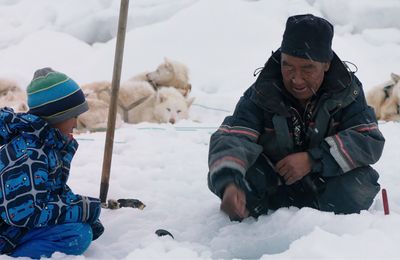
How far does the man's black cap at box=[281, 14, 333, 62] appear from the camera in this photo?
2.20m

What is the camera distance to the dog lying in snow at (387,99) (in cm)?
633

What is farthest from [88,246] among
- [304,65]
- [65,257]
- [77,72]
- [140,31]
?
[140,31]

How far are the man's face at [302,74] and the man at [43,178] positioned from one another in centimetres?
81

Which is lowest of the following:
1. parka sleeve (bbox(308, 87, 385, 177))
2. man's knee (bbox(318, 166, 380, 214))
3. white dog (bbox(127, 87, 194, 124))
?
white dog (bbox(127, 87, 194, 124))

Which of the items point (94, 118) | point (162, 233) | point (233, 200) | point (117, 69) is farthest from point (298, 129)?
point (94, 118)

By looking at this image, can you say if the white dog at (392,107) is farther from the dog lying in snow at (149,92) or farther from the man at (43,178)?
the man at (43,178)

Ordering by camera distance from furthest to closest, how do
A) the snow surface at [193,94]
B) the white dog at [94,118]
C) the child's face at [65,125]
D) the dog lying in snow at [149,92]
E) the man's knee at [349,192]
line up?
the dog lying in snow at [149,92]
the white dog at [94,118]
the man's knee at [349,192]
the child's face at [65,125]
the snow surface at [193,94]

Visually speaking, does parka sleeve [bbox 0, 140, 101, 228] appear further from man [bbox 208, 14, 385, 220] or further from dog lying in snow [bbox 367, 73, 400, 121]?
dog lying in snow [bbox 367, 73, 400, 121]

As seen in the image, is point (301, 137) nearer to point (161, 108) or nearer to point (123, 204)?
point (123, 204)

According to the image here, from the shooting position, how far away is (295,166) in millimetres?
2230

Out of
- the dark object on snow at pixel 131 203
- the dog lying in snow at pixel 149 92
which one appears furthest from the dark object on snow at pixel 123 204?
the dog lying in snow at pixel 149 92

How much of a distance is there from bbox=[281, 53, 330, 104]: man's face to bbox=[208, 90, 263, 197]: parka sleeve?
0.68 ft

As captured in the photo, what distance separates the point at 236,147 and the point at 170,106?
15.4 feet

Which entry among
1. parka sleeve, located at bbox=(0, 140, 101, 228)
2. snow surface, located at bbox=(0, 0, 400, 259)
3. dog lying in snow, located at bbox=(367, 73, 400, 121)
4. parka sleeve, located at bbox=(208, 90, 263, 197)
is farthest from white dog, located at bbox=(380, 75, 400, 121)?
parka sleeve, located at bbox=(0, 140, 101, 228)
